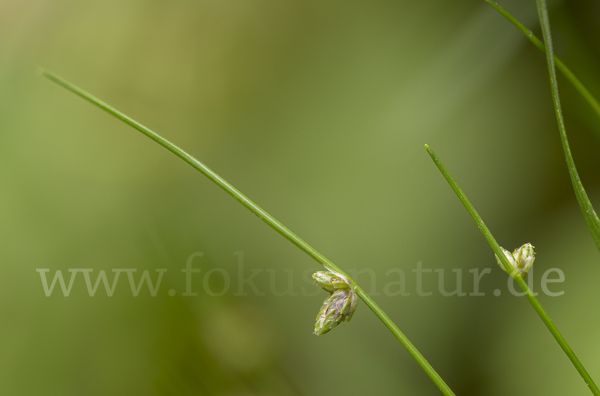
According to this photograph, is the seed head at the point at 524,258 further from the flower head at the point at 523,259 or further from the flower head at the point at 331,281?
the flower head at the point at 331,281

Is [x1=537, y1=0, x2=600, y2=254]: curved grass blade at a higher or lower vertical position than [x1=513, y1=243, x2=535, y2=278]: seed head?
higher

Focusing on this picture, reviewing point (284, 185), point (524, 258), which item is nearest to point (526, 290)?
point (524, 258)

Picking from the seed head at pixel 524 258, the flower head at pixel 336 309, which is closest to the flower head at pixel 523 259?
the seed head at pixel 524 258

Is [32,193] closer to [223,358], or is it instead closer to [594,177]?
[223,358]

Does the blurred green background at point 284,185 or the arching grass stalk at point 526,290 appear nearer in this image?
the arching grass stalk at point 526,290

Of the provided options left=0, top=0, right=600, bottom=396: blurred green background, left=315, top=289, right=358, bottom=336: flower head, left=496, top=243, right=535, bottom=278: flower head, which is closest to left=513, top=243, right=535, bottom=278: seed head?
left=496, top=243, right=535, bottom=278: flower head

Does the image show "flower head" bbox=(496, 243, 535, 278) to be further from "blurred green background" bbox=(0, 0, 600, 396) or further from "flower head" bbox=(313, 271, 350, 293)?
"blurred green background" bbox=(0, 0, 600, 396)

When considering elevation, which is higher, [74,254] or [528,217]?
[74,254]

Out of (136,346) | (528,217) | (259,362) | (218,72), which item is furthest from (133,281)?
(528,217)
